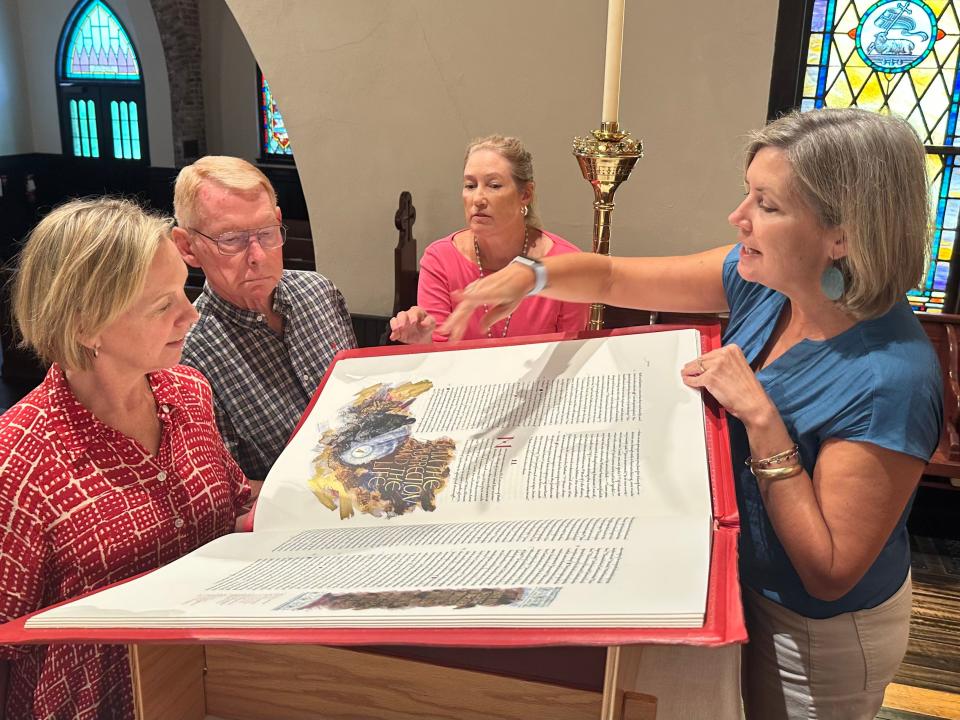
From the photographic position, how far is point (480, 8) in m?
3.92

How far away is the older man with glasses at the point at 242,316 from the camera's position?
5.91 ft

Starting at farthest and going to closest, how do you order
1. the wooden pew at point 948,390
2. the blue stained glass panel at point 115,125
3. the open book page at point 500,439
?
the blue stained glass panel at point 115,125
the wooden pew at point 948,390
the open book page at point 500,439

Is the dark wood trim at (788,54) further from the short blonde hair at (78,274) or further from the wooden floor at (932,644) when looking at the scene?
the short blonde hair at (78,274)

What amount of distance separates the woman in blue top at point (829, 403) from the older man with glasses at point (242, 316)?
67cm

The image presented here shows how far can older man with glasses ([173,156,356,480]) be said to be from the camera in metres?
1.80

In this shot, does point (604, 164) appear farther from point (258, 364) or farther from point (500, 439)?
point (258, 364)

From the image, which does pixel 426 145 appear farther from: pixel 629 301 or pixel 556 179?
pixel 629 301

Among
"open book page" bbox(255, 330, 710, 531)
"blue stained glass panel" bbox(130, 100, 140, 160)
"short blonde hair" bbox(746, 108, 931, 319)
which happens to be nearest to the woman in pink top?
"open book page" bbox(255, 330, 710, 531)

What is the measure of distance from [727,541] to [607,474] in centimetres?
22

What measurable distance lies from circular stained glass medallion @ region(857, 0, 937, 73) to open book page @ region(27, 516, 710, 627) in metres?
3.70

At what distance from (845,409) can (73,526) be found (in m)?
1.13

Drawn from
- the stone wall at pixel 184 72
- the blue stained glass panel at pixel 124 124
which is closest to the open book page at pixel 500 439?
the stone wall at pixel 184 72

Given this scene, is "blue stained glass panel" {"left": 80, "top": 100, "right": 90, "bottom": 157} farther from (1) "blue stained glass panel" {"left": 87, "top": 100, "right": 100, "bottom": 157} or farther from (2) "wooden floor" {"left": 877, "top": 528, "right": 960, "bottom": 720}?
(2) "wooden floor" {"left": 877, "top": 528, "right": 960, "bottom": 720}

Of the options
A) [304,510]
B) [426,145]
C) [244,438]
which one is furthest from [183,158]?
[304,510]
